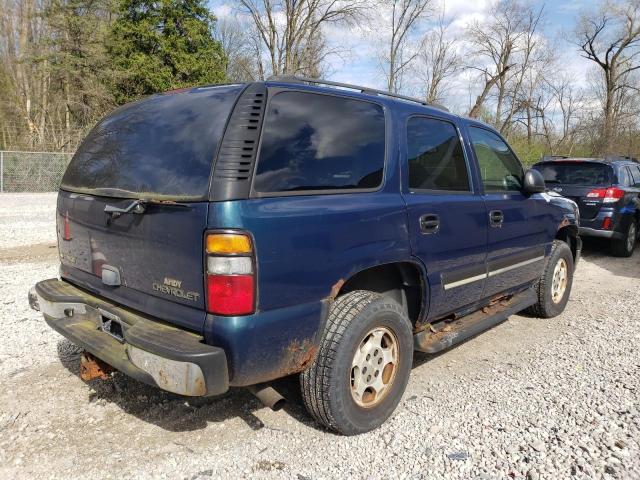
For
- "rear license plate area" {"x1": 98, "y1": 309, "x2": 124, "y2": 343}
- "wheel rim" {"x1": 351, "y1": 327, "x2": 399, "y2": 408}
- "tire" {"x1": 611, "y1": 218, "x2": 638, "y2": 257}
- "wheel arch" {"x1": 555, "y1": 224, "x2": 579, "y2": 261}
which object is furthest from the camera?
"tire" {"x1": 611, "y1": 218, "x2": 638, "y2": 257}

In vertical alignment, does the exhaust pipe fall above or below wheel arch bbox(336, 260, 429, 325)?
below

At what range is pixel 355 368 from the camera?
9.32ft

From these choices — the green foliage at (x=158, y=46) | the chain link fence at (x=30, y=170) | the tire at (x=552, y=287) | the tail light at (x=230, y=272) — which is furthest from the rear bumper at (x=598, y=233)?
the green foliage at (x=158, y=46)

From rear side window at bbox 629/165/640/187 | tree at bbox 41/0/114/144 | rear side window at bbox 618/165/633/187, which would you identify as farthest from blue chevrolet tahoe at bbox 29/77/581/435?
tree at bbox 41/0/114/144

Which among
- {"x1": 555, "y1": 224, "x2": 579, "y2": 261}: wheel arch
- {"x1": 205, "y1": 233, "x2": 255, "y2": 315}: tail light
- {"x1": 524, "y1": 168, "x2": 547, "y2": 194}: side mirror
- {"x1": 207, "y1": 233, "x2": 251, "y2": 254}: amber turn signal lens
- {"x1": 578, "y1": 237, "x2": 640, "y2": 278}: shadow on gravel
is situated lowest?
{"x1": 578, "y1": 237, "x2": 640, "y2": 278}: shadow on gravel

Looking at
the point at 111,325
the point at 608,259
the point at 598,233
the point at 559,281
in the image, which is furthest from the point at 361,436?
the point at 608,259

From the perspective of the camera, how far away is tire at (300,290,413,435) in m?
2.67

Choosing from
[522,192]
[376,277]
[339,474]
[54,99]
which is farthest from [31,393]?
[54,99]

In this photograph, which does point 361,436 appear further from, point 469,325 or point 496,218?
point 496,218

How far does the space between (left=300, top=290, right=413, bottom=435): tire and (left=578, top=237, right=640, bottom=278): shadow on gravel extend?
6.00m

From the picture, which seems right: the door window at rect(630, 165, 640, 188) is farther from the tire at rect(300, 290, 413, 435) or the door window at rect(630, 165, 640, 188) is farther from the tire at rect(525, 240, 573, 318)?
the tire at rect(300, 290, 413, 435)

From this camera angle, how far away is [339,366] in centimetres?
266

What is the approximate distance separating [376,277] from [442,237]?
0.53 metres

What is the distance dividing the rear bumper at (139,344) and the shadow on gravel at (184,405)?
25.0 inches
